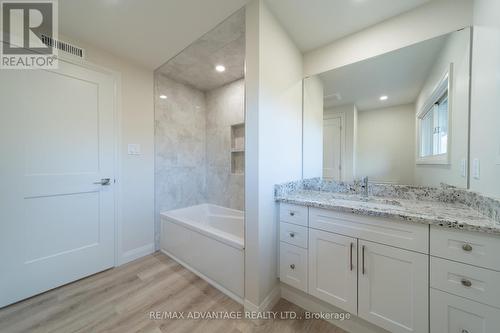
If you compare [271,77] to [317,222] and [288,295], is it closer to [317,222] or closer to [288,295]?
[317,222]

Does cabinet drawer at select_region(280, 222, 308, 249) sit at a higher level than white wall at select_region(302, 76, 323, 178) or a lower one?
lower

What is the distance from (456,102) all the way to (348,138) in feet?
2.37

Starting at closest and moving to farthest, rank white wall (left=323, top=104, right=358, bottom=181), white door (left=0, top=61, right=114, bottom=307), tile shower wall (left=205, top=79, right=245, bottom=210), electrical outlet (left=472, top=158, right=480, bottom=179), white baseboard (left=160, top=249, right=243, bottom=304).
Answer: electrical outlet (left=472, top=158, right=480, bottom=179)
white door (left=0, top=61, right=114, bottom=307)
white baseboard (left=160, top=249, right=243, bottom=304)
white wall (left=323, top=104, right=358, bottom=181)
tile shower wall (left=205, top=79, right=245, bottom=210)

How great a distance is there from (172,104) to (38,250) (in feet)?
6.59

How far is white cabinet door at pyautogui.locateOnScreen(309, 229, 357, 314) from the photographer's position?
122cm

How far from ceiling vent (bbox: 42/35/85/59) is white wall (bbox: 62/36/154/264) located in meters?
0.14

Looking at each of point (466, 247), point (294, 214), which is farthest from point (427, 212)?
point (294, 214)

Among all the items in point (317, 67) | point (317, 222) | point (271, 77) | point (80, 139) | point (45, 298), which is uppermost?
point (317, 67)

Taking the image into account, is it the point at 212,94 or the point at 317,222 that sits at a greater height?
the point at 212,94

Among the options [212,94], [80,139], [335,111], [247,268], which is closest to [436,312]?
[247,268]

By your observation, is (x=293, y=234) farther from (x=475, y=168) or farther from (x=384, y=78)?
(x=384, y=78)

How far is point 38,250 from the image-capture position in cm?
159

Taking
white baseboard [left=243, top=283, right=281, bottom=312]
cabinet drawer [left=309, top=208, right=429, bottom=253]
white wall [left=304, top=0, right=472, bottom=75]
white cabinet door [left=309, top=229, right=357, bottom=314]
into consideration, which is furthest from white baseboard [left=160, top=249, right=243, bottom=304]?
white wall [left=304, top=0, right=472, bottom=75]

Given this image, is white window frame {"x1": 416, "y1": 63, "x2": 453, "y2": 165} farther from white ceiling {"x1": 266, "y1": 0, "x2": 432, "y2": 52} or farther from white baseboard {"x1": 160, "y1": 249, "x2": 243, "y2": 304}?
white baseboard {"x1": 160, "y1": 249, "x2": 243, "y2": 304}
